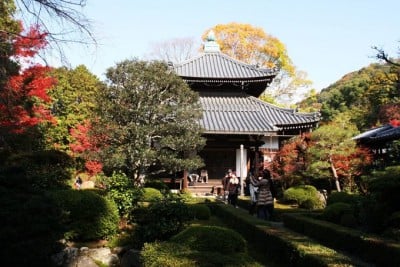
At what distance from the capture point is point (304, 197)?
18734 mm

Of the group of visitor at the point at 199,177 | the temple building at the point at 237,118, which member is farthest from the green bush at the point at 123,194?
the group of visitor at the point at 199,177

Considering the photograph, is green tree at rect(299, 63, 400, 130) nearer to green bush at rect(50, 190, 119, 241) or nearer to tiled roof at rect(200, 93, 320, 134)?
tiled roof at rect(200, 93, 320, 134)

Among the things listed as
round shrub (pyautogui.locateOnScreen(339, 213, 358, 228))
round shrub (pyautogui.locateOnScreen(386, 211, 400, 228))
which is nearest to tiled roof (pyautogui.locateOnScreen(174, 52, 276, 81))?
round shrub (pyautogui.locateOnScreen(339, 213, 358, 228))

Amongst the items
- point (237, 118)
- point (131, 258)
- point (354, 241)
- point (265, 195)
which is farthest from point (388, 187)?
point (237, 118)

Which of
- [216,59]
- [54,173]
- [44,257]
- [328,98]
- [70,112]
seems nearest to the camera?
[44,257]

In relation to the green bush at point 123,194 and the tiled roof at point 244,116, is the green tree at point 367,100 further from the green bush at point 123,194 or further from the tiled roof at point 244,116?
the green bush at point 123,194

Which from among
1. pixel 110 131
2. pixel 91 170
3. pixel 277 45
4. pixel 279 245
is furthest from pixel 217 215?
pixel 277 45

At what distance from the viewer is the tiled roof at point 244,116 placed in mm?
25109

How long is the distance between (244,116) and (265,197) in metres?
13.8

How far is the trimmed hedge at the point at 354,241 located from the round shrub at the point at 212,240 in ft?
8.81

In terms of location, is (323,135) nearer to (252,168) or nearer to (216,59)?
(252,168)

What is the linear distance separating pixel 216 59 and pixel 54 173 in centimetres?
1931

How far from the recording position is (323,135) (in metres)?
19.7

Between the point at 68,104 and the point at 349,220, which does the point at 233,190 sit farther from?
the point at 68,104
